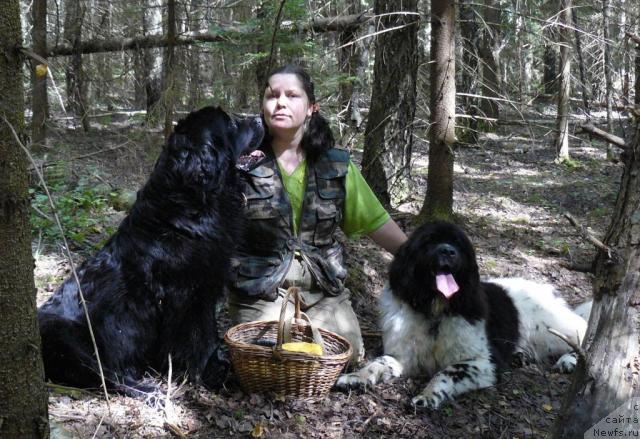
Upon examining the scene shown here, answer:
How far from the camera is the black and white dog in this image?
3.85 m

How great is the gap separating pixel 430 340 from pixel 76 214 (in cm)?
431

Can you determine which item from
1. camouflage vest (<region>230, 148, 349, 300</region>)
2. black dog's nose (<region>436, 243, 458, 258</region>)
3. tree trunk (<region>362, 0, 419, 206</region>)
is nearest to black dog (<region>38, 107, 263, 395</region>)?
camouflage vest (<region>230, 148, 349, 300</region>)

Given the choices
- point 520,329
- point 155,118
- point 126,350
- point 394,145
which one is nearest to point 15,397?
point 126,350

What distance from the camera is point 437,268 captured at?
3891 millimetres

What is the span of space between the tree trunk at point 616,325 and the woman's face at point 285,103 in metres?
2.08

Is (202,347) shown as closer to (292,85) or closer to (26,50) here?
(292,85)

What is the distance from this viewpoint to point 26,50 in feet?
6.04

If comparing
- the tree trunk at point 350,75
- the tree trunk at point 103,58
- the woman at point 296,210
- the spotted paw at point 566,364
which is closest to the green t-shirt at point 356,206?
the woman at point 296,210

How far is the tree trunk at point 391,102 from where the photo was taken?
6462 millimetres

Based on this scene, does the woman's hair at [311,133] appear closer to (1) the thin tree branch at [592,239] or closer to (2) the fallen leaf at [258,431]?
(2) the fallen leaf at [258,431]

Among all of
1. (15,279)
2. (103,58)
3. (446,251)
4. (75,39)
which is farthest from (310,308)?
(103,58)

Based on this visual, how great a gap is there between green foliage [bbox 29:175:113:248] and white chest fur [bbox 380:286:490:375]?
Answer: 3.10m

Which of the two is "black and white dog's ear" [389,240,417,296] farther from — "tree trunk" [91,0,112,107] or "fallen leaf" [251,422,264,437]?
"tree trunk" [91,0,112,107]

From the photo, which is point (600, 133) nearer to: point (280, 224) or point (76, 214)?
point (280, 224)
